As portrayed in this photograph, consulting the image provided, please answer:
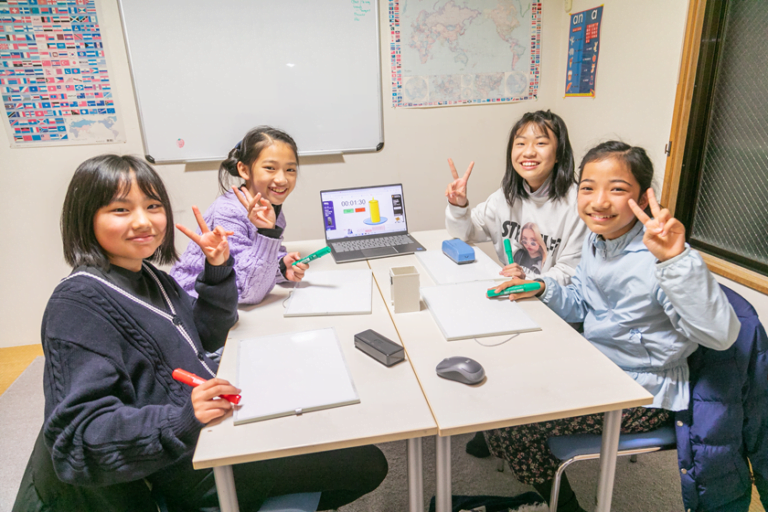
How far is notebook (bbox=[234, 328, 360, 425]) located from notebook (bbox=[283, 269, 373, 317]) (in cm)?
13

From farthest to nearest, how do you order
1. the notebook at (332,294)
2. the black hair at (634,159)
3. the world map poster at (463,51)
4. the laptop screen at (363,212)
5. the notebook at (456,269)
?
the world map poster at (463,51)
the laptop screen at (363,212)
the notebook at (456,269)
the notebook at (332,294)
the black hair at (634,159)

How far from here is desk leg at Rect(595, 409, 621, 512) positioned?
0.96 meters

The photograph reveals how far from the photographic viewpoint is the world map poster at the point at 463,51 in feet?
8.63

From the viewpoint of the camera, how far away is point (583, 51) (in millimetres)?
2592

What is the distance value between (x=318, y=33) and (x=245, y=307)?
5.98ft

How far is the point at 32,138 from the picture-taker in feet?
7.88

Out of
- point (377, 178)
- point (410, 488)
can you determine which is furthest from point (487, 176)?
point (410, 488)

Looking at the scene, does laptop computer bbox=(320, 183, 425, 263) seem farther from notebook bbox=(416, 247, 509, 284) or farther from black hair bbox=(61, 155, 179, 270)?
black hair bbox=(61, 155, 179, 270)

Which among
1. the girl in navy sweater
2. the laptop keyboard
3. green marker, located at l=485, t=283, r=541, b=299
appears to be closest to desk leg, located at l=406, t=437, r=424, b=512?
the girl in navy sweater

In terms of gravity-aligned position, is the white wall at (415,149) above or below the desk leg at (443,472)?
above

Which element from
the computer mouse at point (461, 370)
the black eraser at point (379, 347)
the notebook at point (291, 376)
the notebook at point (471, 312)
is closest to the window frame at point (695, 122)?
the notebook at point (471, 312)

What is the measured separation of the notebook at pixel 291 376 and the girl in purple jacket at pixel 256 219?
0.89ft

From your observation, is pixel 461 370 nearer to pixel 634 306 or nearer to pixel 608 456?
pixel 608 456

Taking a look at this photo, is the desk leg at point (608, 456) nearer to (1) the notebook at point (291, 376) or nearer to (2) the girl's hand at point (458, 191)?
(1) the notebook at point (291, 376)
